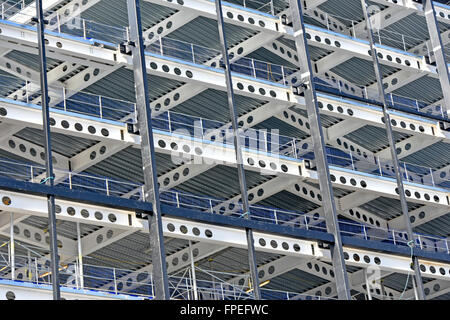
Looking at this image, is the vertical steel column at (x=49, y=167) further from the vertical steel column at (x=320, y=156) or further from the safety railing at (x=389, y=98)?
the safety railing at (x=389, y=98)

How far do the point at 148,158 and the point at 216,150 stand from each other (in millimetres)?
2526

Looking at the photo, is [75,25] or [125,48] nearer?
[125,48]

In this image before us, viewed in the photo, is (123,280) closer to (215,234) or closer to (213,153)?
(213,153)

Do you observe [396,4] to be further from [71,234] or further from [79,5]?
[71,234]

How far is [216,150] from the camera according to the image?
797 inches

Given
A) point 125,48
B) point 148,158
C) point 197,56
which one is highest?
point 197,56

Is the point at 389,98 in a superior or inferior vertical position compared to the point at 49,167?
superior

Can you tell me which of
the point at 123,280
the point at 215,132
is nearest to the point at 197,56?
the point at 215,132

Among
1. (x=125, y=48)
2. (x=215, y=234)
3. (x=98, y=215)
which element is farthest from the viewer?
(x=125, y=48)

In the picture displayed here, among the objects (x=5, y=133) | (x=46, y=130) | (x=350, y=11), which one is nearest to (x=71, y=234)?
(x=5, y=133)

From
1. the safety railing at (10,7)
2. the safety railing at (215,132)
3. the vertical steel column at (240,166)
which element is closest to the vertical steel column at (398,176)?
the safety railing at (215,132)

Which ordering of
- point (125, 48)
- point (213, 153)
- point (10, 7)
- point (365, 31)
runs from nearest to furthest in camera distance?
point (125, 48)
point (213, 153)
point (10, 7)
point (365, 31)

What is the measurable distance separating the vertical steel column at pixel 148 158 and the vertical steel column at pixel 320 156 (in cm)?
368

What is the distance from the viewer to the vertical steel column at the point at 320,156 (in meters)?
19.4
